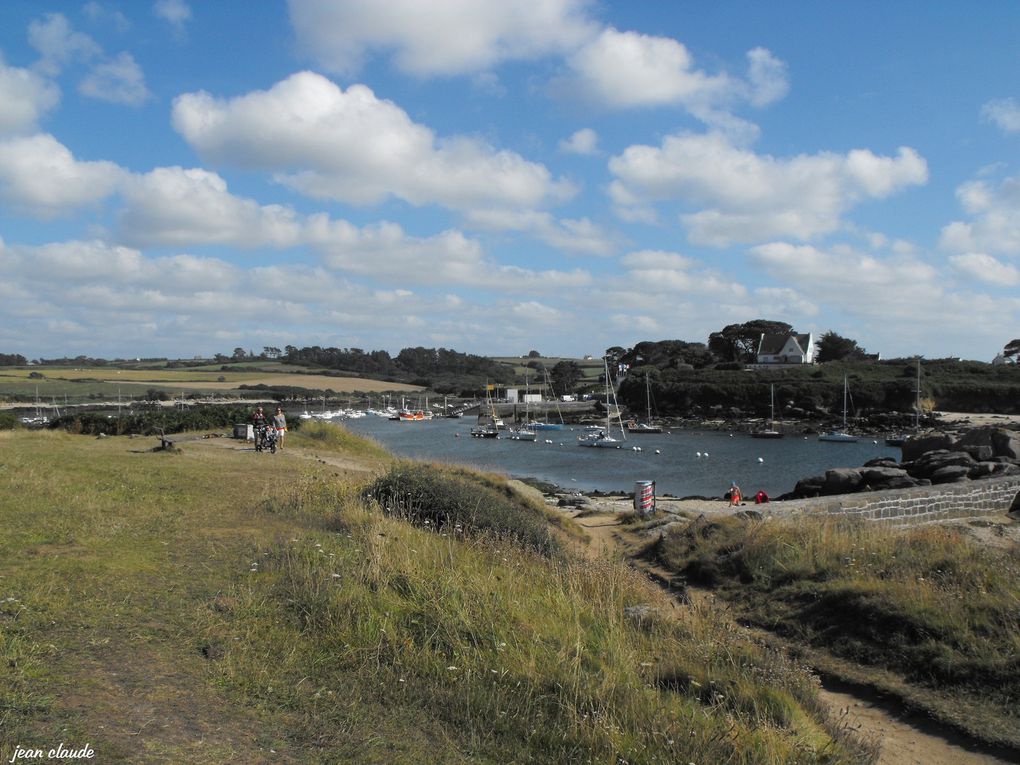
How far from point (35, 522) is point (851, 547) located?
36.3 ft

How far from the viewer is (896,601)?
854 centimetres

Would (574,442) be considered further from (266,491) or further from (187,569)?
(187,569)

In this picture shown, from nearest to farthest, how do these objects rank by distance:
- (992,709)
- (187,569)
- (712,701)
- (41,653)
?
(41,653), (712,701), (992,709), (187,569)

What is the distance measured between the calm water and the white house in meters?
45.2

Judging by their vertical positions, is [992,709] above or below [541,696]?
below

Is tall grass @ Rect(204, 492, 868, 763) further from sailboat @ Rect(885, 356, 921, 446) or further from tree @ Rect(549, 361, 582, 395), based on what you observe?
tree @ Rect(549, 361, 582, 395)

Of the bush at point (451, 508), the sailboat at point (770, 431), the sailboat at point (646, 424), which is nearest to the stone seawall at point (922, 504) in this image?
the bush at point (451, 508)

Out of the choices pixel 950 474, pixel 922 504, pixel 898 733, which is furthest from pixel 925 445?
pixel 898 733

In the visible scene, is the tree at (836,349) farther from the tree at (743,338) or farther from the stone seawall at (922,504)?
the stone seawall at (922,504)

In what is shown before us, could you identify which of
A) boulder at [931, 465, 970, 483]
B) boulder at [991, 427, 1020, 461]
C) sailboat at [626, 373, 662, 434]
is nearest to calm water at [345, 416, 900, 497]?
sailboat at [626, 373, 662, 434]

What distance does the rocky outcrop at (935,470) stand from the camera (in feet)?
80.5

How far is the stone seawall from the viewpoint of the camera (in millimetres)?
17109

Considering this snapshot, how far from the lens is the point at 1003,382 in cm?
10750

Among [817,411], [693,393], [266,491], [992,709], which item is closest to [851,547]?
[992,709]
